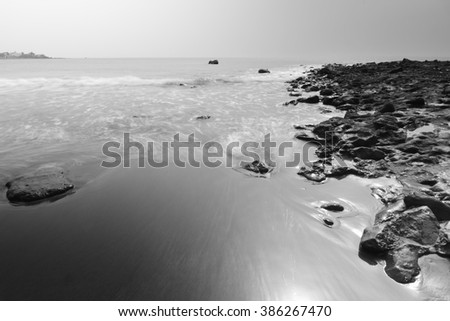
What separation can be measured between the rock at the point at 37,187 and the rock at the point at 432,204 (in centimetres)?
621

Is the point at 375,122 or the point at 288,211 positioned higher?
the point at 375,122

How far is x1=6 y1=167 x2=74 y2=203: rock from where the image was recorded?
4812 millimetres

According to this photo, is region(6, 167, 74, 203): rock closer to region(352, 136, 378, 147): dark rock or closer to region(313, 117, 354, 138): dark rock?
region(352, 136, 378, 147): dark rock

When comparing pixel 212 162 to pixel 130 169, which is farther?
pixel 212 162

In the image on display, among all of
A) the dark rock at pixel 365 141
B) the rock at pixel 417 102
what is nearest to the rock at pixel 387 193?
the dark rock at pixel 365 141

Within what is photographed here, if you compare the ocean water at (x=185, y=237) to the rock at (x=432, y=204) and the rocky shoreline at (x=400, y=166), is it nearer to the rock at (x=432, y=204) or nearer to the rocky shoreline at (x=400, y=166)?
the rocky shoreline at (x=400, y=166)

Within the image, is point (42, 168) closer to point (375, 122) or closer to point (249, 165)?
point (249, 165)

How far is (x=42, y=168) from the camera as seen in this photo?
245 inches

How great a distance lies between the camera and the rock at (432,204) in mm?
3992

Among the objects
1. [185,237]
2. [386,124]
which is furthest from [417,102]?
[185,237]
